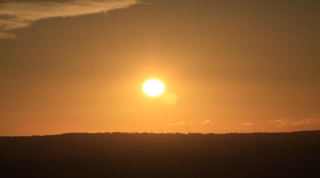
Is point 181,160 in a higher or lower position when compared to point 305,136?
lower

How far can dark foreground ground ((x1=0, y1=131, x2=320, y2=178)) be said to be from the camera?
125 ft

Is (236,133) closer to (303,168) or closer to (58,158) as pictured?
(303,168)

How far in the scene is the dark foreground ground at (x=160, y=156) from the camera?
125 feet

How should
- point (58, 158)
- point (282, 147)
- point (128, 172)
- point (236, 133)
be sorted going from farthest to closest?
point (236, 133) < point (282, 147) < point (58, 158) < point (128, 172)

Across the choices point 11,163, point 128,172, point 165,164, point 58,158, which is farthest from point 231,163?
point 11,163

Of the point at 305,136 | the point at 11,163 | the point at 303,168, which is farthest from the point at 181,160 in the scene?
the point at 305,136

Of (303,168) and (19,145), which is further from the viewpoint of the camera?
(19,145)

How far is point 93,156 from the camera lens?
134ft

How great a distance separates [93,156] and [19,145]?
7703mm

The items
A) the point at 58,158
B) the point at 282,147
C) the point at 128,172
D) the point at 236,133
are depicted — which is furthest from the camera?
the point at 236,133

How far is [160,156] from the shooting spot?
4047cm

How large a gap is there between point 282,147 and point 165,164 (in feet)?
34.6

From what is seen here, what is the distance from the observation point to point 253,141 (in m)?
47.1

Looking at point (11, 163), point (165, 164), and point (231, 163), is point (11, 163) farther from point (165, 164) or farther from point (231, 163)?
point (231, 163)
